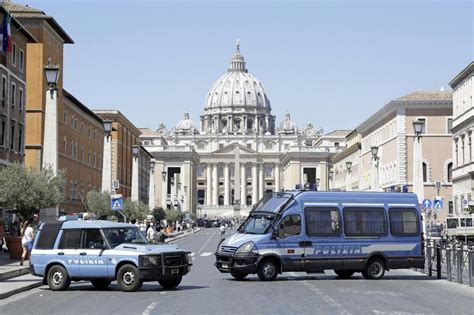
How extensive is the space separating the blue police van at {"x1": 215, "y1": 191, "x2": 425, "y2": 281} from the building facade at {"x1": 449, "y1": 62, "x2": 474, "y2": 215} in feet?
144

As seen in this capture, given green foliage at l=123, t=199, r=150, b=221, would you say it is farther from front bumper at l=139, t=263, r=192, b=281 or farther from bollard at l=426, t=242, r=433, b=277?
front bumper at l=139, t=263, r=192, b=281

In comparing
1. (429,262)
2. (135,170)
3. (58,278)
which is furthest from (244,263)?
(135,170)

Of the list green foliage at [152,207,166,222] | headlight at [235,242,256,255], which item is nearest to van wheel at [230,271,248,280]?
headlight at [235,242,256,255]

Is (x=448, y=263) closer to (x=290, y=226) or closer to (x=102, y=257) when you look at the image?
(x=290, y=226)

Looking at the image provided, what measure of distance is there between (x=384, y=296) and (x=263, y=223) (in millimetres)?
6698

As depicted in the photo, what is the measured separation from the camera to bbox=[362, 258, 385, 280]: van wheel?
2719 centimetres

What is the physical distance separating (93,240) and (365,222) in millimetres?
8627

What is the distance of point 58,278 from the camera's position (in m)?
22.9

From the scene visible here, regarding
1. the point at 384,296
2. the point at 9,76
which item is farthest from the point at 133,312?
the point at 9,76

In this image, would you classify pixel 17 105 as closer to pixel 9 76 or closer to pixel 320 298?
pixel 9 76

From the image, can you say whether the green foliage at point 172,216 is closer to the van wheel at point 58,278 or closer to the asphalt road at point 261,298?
the asphalt road at point 261,298

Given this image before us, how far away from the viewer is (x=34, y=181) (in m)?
37.3

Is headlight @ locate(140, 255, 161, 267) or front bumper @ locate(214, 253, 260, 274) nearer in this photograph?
headlight @ locate(140, 255, 161, 267)

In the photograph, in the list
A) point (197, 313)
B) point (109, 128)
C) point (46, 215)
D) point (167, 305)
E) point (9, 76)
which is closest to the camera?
point (197, 313)
